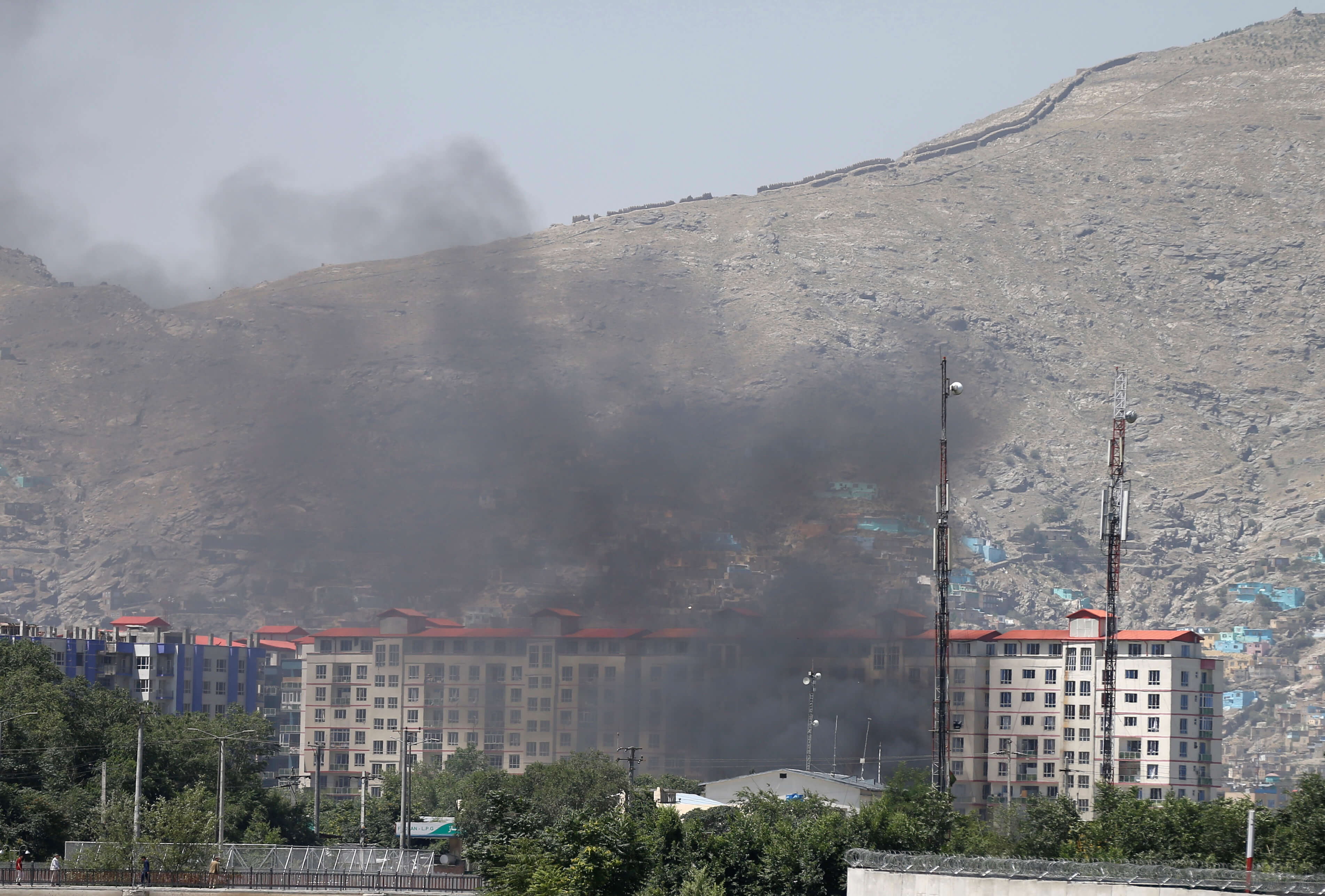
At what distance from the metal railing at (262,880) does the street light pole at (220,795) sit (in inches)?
253

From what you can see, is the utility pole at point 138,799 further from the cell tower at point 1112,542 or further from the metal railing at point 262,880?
the cell tower at point 1112,542

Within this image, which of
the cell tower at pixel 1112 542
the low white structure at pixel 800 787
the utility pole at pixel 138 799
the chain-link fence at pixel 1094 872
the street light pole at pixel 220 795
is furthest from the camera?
the cell tower at pixel 1112 542

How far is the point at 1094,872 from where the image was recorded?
207 feet

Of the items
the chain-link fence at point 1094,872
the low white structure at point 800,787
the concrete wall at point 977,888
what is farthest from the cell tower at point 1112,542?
the concrete wall at point 977,888

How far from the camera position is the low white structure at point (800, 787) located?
156 m

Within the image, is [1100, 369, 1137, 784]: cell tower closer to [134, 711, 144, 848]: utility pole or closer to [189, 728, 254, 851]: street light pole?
[189, 728, 254, 851]: street light pole

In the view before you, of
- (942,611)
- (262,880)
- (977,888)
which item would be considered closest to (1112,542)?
(942,611)

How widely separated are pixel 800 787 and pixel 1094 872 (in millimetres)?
98662

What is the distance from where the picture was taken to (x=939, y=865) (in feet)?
220

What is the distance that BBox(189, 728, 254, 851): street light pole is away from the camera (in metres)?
108

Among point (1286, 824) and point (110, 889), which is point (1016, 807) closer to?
point (1286, 824)

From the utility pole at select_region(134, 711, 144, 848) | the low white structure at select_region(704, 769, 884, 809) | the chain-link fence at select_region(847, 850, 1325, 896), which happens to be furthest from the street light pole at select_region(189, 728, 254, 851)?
the low white structure at select_region(704, 769, 884, 809)

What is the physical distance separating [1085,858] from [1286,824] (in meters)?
9.21

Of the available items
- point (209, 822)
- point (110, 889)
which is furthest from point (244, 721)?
point (110, 889)
